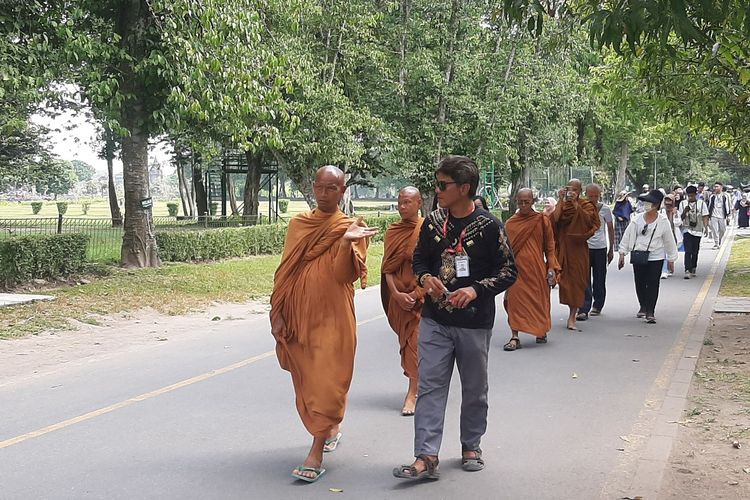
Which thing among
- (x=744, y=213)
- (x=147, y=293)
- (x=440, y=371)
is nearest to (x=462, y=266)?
(x=440, y=371)

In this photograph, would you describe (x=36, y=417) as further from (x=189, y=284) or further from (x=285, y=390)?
(x=189, y=284)

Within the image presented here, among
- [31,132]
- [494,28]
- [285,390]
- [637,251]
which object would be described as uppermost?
[494,28]

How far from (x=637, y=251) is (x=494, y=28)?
70.6 ft

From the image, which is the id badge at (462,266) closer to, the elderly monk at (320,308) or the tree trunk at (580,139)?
the elderly monk at (320,308)

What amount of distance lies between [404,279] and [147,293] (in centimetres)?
845

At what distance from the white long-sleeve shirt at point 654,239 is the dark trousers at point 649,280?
11 centimetres

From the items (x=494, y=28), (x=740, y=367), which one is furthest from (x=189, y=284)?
(x=494, y=28)

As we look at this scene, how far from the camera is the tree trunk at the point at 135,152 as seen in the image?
16.4 m

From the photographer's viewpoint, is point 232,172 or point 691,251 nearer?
point 691,251

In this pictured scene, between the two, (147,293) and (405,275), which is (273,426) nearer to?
(405,275)

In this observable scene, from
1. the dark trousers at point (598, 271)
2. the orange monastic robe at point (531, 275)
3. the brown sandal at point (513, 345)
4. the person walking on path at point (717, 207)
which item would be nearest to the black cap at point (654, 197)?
the dark trousers at point (598, 271)

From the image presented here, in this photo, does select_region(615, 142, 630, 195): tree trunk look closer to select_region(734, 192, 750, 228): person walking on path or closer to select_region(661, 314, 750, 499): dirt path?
select_region(734, 192, 750, 228): person walking on path

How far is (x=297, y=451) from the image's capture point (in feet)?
19.2

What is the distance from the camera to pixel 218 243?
20.9 meters
